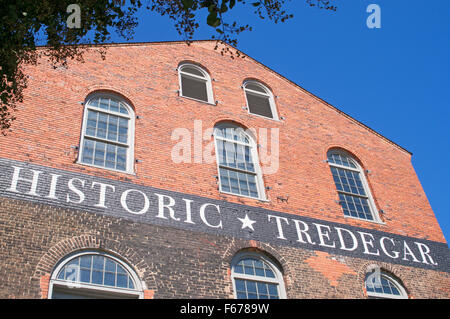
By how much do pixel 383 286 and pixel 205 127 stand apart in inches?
259

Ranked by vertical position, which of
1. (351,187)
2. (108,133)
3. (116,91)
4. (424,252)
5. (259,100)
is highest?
(259,100)

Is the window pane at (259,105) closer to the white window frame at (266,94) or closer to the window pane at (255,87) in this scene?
the white window frame at (266,94)

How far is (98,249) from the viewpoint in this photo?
32.7 feet

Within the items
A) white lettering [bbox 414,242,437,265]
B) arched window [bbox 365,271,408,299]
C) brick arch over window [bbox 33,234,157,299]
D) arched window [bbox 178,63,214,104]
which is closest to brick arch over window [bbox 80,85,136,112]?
arched window [bbox 178,63,214,104]

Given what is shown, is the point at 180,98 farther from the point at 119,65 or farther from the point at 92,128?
the point at 92,128

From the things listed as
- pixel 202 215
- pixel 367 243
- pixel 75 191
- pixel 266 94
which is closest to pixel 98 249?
pixel 75 191

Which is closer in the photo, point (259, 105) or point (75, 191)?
point (75, 191)

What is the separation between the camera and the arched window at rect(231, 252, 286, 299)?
10945 mm

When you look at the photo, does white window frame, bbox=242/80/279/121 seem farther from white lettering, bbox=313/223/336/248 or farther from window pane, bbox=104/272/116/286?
window pane, bbox=104/272/116/286

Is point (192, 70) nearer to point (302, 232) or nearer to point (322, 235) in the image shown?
point (302, 232)

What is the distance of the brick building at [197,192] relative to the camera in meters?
9.91

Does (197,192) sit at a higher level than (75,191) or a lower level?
higher

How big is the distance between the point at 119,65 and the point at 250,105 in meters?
4.55
